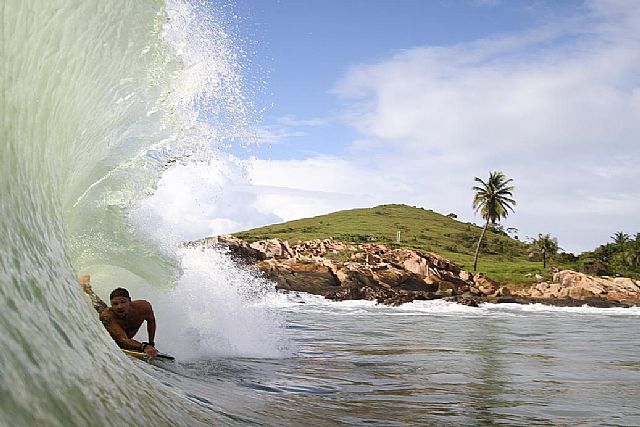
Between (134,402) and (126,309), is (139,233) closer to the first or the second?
(126,309)

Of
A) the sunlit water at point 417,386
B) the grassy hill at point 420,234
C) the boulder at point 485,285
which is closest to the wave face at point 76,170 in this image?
the sunlit water at point 417,386

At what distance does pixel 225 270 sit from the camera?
1892 centimetres

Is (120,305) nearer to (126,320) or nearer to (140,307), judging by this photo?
(126,320)

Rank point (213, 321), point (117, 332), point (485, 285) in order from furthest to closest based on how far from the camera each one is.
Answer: point (485, 285)
point (213, 321)
point (117, 332)

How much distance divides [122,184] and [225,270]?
874 centimetres

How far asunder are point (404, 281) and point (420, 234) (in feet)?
186

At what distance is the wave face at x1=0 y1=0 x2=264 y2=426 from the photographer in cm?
274

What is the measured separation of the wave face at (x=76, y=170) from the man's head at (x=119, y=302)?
4.72ft

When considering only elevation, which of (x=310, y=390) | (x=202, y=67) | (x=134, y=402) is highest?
(x=202, y=67)

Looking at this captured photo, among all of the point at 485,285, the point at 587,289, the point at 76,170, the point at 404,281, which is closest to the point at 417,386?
the point at 76,170

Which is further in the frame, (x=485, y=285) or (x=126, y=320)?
(x=485, y=285)

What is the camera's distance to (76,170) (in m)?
7.70

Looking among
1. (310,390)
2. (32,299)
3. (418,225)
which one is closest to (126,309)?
(310,390)

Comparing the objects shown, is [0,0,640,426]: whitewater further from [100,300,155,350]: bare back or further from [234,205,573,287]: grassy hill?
[234,205,573,287]: grassy hill
